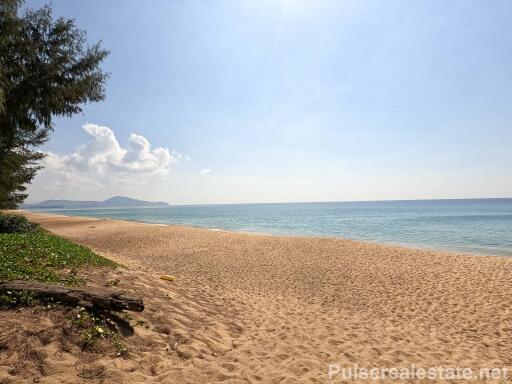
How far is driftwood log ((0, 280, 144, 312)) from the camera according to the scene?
557 centimetres

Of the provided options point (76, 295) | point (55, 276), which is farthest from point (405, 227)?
point (76, 295)

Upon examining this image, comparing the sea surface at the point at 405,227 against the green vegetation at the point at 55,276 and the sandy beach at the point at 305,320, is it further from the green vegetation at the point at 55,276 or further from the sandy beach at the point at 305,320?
the green vegetation at the point at 55,276

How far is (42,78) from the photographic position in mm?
11109

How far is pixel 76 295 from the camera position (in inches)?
222

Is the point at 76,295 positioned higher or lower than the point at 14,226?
lower

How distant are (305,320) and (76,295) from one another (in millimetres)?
5696

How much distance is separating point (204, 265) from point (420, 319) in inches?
420

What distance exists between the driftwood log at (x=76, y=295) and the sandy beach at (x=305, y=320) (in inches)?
32.0

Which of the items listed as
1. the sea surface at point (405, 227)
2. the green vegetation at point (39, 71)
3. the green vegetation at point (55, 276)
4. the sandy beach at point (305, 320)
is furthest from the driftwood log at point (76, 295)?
the sea surface at point (405, 227)

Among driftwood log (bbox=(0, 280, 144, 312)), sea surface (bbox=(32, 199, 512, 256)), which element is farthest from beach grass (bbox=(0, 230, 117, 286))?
A: sea surface (bbox=(32, 199, 512, 256))

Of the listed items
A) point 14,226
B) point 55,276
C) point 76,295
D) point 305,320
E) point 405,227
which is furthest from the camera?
point 405,227

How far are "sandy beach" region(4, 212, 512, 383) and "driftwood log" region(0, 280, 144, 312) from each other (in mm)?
814

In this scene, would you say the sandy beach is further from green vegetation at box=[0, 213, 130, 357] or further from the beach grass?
the beach grass

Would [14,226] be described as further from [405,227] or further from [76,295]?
[405,227]
